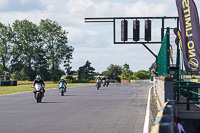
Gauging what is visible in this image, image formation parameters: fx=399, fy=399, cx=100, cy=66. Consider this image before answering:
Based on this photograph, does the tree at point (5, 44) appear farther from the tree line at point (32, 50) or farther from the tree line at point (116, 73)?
the tree line at point (116, 73)

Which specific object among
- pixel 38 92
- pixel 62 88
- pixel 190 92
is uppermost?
pixel 62 88

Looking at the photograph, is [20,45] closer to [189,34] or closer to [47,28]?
[47,28]

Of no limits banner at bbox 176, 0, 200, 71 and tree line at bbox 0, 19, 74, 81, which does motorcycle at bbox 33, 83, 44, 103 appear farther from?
tree line at bbox 0, 19, 74, 81

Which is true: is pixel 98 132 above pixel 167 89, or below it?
below

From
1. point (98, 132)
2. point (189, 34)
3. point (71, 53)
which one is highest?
point (71, 53)

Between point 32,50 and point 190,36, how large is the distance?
3507 inches

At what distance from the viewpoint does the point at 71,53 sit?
11419 cm

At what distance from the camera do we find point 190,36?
54.9ft

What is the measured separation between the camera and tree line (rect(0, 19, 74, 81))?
330 ft

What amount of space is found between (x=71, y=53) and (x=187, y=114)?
10078 cm

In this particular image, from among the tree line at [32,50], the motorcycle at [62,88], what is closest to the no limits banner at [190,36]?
the motorcycle at [62,88]

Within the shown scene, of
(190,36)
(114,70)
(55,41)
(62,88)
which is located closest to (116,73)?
(114,70)

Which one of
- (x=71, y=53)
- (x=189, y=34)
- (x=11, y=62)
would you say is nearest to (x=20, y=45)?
(x=11, y=62)

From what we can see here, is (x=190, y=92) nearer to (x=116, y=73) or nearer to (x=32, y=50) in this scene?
(x=32, y=50)
